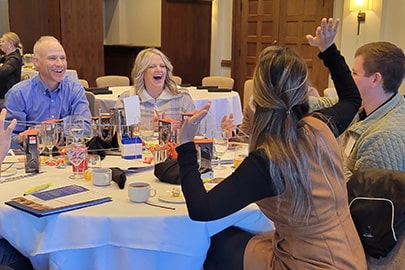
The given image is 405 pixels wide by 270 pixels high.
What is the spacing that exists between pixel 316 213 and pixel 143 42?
909 cm

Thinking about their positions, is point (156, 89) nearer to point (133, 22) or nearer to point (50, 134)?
point (50, 134)

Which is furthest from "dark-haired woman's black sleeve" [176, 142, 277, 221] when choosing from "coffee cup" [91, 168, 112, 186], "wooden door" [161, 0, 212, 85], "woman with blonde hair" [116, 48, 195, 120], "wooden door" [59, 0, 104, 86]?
"wooden door" [161, 0, 212, 85]

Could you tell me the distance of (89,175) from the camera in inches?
81.1

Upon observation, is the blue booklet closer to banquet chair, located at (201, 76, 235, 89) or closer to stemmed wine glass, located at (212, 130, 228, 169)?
stemmed wine glass, located at (212, 130, 228, 169)

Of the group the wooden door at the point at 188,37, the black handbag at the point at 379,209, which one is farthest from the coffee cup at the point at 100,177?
the wooden door at the point at 188,37

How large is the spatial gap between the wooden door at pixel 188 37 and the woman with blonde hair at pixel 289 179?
7363mm

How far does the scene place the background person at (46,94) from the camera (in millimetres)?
3158

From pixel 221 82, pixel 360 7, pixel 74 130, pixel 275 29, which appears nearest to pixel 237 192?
pixel 74 130

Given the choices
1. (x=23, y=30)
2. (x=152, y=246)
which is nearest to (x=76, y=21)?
(x=23, y=30)

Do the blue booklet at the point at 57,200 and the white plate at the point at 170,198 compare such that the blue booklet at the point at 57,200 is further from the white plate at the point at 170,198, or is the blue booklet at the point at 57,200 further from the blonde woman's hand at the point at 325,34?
the blonde woman's hand at the point at 325,34

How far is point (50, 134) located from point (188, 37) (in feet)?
22.3

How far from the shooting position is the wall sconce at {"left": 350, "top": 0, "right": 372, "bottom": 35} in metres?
6.36

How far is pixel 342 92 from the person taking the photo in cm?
219

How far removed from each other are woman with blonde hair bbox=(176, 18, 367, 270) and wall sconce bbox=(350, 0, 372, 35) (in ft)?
17.6
